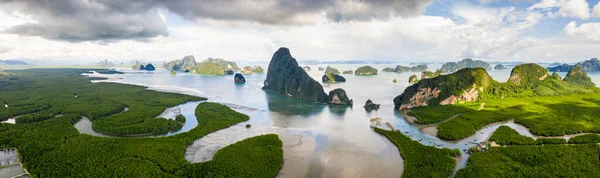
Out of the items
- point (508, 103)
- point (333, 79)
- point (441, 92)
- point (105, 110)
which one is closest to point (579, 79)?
point (508, 103)

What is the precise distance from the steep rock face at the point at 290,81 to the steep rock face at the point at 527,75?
65.2 meters

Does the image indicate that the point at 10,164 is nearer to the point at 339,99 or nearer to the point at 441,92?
the point at 339,99

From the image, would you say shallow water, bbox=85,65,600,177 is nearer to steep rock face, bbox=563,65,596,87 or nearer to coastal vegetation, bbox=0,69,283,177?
coastal vegetation, bbox=0,69,283,177

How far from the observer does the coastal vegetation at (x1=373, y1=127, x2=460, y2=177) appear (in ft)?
117

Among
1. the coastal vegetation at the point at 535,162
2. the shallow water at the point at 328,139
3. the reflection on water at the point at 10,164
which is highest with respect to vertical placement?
the coastal vegetation at the point at 535,162

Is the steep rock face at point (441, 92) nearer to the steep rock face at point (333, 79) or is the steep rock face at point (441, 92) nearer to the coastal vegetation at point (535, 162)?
the coastal vegetation at point (535, 162)

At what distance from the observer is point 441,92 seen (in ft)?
256

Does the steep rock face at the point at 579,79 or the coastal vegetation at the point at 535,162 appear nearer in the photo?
the coastal vegetation at the point at 535,162

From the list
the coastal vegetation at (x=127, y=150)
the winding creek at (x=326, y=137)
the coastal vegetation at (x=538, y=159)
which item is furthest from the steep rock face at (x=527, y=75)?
the coastal vegetation at (x=127, y=150)

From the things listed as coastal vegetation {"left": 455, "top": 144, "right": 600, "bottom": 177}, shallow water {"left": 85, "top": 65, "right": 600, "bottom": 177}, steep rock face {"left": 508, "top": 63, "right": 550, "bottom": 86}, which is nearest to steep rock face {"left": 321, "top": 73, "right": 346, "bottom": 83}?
shallow water {"left": 85, "top": 65, "right": 600, "bottom": 177}

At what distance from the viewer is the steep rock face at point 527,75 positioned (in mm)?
96438

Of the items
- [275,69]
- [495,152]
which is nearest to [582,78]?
[495,152]

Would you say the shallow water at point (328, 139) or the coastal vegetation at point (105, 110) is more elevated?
the coastal vegetation at point (105, 110)

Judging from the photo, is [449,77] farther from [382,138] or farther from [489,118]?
[382,138]
